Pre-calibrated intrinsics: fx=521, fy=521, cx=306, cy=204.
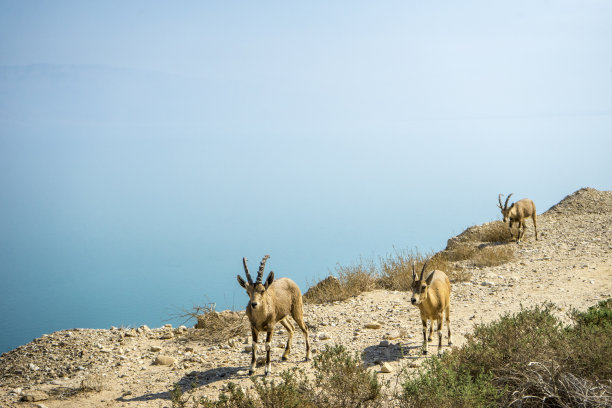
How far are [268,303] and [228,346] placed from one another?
2611 millimetres

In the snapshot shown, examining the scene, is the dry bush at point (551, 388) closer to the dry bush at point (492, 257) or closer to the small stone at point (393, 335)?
the small stone at point (393, 335)

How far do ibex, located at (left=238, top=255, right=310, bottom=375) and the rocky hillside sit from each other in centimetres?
73

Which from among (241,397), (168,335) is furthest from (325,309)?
(241,397)

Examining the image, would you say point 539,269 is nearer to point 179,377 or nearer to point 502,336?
point 502,336

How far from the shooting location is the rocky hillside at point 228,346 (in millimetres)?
8500

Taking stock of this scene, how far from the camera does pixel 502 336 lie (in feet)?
26.0

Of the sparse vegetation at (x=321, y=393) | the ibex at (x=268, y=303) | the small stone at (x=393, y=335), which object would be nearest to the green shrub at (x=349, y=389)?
the sparse vegetation at (x=321, y=393)

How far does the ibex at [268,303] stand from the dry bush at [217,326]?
2.16 meters

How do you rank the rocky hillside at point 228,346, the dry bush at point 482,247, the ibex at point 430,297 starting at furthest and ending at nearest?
the dry bush at point 482,247 → the ibex at point 430,297 → the rocky hillside at point 228,346

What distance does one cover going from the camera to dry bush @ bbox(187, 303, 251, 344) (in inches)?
429

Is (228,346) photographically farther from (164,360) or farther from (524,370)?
(524,370)

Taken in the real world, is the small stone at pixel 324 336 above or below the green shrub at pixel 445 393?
above

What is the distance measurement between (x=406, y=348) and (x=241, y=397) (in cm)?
420

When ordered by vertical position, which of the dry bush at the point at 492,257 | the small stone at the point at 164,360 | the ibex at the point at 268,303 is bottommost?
the small stone at the point at 164,360
